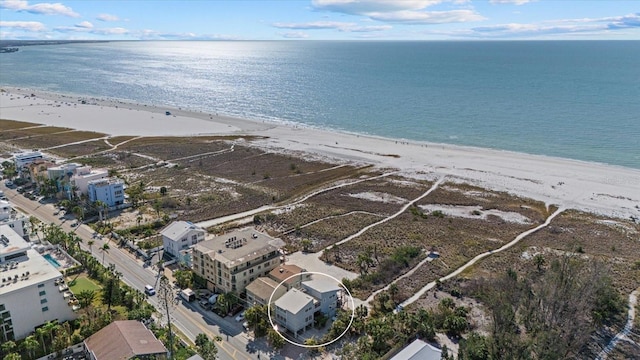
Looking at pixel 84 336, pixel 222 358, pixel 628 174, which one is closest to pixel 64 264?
pixel 84 336

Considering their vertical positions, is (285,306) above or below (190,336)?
above

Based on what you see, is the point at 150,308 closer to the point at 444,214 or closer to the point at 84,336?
the point at 84,336

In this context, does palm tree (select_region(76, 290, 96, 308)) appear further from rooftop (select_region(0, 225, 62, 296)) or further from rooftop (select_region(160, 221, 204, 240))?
rooftop (select_region(160, 221, 204, 240))

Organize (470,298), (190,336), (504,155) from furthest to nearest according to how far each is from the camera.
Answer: (504,155) < (470,298) < (190,336)

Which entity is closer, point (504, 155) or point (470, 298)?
point (470, 298)

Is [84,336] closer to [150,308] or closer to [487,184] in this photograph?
[150,308]

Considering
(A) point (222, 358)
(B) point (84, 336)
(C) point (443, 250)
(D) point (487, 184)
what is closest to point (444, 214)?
(C) point (443, 250)

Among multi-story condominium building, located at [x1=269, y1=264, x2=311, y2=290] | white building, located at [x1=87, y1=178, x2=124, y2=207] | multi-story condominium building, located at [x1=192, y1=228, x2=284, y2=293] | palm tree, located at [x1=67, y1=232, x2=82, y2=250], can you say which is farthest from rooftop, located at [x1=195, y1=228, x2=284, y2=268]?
white building, located at [x1=87, y1=178, x2=124, y2=207]

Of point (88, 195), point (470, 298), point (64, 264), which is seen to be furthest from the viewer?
point (88, 195)
